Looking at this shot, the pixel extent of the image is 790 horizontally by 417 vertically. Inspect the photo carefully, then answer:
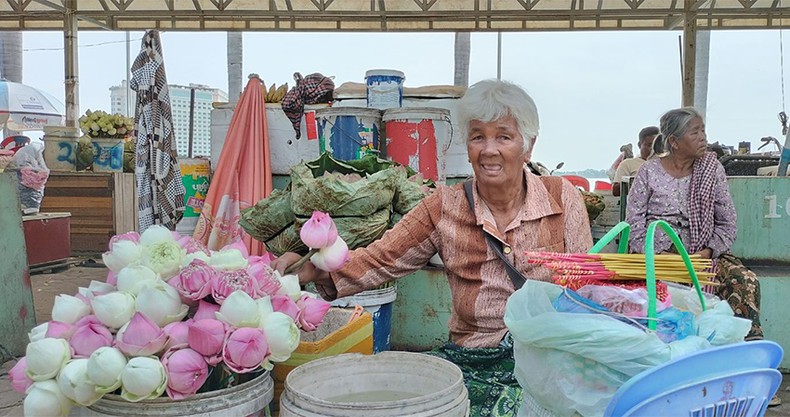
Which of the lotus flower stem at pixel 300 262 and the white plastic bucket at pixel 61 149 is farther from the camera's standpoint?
the white plastic bucket at pixel 61 149

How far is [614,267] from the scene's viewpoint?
1143 mm

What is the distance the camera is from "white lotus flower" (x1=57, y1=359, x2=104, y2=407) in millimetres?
899

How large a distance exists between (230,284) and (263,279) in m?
0.11

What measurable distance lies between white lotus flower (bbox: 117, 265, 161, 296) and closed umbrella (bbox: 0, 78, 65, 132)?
15920 mm

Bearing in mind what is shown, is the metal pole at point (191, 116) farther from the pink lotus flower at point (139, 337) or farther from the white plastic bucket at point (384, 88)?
the pink lotus flower at point (139, 337)

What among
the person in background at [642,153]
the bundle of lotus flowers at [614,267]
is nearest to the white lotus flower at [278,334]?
the bundle of lotus flowers at [614,267]

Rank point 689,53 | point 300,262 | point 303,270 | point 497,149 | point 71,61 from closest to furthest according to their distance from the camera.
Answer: point 300,262, point 303,270, point 497,149, point 689,53, point 71,61

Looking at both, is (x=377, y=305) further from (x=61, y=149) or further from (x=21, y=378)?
(x=61, y=149)

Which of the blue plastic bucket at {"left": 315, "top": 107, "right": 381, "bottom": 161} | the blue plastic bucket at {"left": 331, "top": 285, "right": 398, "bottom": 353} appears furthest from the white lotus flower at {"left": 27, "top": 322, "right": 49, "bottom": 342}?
the blue plastic bucket at {"left": 315, "top": 107, "right": 381, "bottom": 161}

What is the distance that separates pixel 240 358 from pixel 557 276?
1.99 ft

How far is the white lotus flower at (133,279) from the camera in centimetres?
100

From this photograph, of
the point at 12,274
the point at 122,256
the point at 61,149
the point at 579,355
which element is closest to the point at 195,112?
the point at 61,149

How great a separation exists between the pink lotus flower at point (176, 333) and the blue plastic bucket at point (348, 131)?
288 centimetres

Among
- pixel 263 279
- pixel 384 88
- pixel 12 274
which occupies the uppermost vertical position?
pixel 384 88
